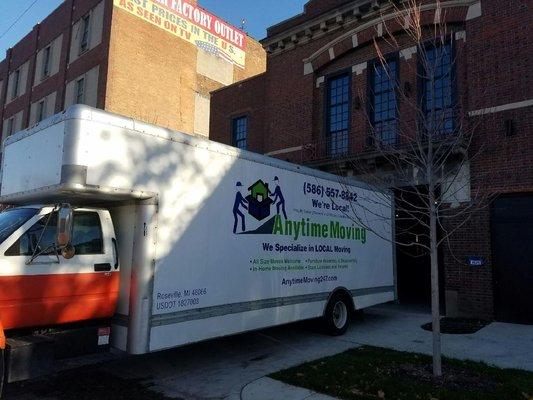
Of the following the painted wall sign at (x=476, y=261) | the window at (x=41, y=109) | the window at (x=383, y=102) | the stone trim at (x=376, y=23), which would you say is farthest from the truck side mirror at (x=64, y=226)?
the window at (x=41, y=109)

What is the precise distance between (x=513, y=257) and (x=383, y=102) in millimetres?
6464

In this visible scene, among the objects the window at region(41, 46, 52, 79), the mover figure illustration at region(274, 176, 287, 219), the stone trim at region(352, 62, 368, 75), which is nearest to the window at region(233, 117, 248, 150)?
the stone trim at region(352, 62, 368, 75)

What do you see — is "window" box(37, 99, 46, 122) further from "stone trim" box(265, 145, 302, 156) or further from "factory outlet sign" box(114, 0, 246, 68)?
"stone trim" box(265, 145, 302, 156)

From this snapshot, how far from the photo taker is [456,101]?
43.3 feet

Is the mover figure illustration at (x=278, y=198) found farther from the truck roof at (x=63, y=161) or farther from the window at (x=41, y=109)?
the window at (x=41, y=109)

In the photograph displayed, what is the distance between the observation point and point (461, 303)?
12.5m

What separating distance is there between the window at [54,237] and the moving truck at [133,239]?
0.01m

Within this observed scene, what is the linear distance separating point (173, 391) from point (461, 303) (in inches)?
360

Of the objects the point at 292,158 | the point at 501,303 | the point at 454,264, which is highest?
the point at 292,158

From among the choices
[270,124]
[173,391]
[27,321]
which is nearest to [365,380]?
[173,391]

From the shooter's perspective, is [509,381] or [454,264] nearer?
[509,381]

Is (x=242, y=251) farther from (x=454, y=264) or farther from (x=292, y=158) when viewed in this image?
(x=292, y=158)

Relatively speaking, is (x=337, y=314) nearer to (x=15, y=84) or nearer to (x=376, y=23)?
(x=376, y=23)

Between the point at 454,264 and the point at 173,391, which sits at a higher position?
the point at 454,264
